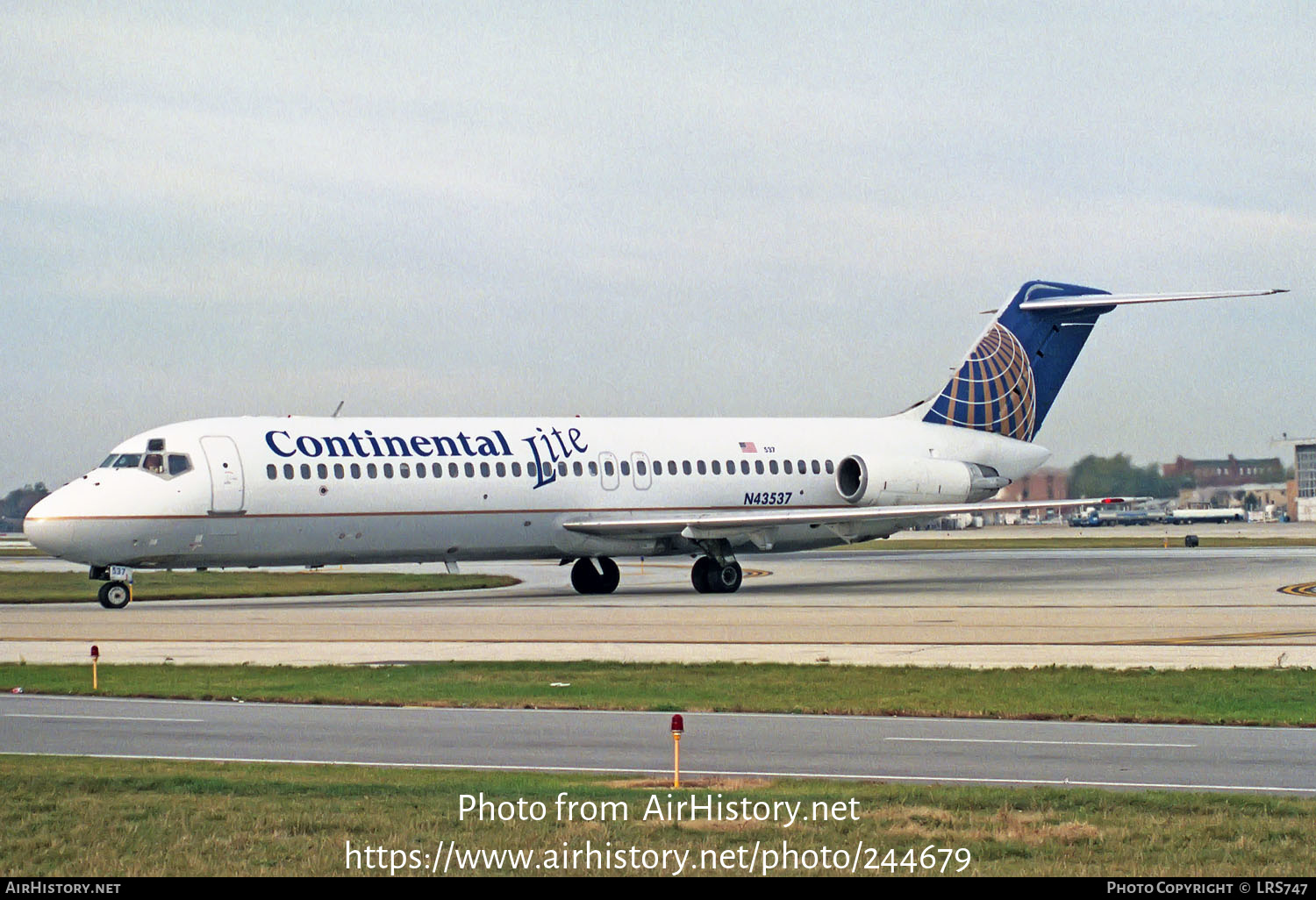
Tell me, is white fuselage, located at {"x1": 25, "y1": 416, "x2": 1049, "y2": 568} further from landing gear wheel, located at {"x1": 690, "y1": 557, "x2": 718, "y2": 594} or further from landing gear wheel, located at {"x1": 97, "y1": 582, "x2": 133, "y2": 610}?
landing gear wheel, located at {"x1": 97, "y1": 582, "x2": 133, "y2": 610}

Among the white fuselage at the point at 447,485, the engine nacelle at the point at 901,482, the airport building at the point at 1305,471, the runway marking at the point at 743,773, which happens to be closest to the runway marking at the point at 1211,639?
the runway marking at the point at 743,773

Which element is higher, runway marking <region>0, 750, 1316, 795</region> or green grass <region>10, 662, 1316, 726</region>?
runway marking <region>0, 750, 1316, 795</region>

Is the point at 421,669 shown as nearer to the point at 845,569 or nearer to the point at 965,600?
the point at 965,600

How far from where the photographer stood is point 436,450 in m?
41.6

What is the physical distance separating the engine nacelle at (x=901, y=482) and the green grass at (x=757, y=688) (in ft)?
77.6

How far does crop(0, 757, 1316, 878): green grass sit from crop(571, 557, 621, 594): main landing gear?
31014 millimetres

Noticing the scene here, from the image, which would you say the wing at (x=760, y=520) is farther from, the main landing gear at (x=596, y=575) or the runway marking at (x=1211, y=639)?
the runway marking at (x=1211, y=639)

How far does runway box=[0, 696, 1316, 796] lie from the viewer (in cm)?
1522

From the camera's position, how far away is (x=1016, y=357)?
51.8m

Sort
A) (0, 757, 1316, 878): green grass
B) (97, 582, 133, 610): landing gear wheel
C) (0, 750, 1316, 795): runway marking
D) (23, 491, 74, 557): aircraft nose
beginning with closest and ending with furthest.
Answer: (0, 757, 1316, 878): green grass, (0, 750, 1316, 795): runway marking, (23, 491, 74, 557): aircraft nose, (97, 582, 133, 610): landing gear wheel

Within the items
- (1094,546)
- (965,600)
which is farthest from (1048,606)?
(1094,546)

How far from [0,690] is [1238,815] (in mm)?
17002

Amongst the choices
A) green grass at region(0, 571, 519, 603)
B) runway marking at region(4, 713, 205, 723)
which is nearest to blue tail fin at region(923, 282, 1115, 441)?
green grass at region(0, 571, 519, 603)

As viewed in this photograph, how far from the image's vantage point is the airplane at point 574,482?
38344 millimetres
